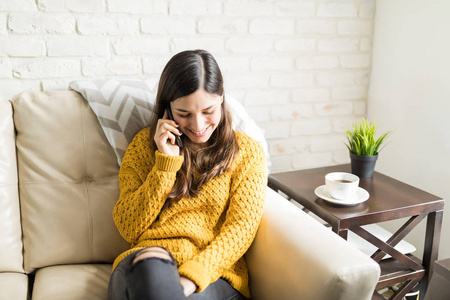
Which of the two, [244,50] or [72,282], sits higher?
[244,50]

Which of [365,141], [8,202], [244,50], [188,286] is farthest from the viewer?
[244,50]

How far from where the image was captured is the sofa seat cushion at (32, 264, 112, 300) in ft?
3.68

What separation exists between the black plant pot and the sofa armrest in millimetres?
389

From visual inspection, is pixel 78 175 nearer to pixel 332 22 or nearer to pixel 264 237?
pixel 264 237

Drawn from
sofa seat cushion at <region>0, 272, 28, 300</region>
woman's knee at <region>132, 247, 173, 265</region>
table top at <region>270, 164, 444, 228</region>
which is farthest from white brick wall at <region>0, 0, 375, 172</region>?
woman's knee at <region>132, 247, 173, 265</region>

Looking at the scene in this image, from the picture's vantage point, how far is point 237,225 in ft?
3.76

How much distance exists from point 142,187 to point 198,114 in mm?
264

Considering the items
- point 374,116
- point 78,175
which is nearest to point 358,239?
point 374,116

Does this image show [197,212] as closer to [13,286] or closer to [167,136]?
[167,136]

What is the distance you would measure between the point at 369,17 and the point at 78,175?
4.72 ft

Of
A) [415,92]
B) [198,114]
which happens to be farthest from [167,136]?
[415,92]

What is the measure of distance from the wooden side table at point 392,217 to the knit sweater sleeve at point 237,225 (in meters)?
0.24

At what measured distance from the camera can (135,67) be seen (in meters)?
1.57

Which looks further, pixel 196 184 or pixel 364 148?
pixel 364 148
